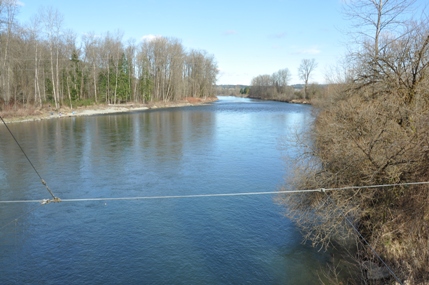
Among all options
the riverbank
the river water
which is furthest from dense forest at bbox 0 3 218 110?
the river water

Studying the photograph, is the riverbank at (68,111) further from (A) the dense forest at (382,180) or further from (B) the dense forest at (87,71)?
(A) the dense forest at (382,180)

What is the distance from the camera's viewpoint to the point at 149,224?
449 inches

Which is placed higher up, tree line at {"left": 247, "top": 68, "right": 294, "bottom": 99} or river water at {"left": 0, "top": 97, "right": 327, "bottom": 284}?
tree line at {"left": 247, "top": 68, "right": 294, "bottom": 99}

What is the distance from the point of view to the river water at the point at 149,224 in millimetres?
8680

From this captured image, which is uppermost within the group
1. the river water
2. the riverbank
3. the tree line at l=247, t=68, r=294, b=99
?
the tree line at l=247, t=68, r=294, b=99

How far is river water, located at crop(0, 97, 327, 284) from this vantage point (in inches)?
342

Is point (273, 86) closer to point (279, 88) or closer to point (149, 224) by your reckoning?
point (279, 88)

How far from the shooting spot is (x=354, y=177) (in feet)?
28.8

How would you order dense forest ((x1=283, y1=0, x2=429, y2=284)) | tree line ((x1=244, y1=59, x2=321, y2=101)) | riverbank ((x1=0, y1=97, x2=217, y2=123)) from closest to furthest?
1. dense forest ((x1=283, y1=0, x2=429, y2=284))
2. riverbank ((x1=0, y1=97, x2=217, y2=123))
3. tree line ((x1=244, y1=59, x2=321, y2=101))

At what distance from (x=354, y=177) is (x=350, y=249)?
2419 mm

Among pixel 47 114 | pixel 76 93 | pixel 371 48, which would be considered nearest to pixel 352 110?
pixel 371 48

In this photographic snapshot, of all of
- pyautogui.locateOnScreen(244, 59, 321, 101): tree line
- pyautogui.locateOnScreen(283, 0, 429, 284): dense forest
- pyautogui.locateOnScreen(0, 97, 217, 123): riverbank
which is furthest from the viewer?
pyautogui.locateOnScreen(244, 59, 321, 101): tree line

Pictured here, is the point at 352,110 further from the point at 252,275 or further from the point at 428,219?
the point at 252,275

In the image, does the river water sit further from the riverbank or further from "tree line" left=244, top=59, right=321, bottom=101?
"tree line" left=244, top=59, right=321, bottom=101
